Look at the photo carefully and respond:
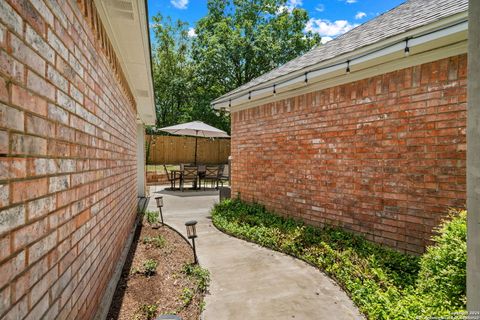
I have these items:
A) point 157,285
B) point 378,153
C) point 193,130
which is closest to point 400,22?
point 378,153

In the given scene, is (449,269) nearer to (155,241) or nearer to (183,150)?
(155,241)

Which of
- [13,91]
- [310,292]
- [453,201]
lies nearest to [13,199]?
[13,91]

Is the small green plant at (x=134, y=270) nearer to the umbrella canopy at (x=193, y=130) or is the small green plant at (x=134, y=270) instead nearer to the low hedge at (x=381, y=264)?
the low hedge at (x=381, y=264)

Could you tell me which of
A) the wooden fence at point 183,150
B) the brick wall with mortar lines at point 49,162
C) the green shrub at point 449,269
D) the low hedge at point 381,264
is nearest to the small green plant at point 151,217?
the low hedge at point 381,264

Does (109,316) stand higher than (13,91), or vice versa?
(13,91)

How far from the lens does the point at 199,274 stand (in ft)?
11.6

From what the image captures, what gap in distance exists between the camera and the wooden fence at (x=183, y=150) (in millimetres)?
18219

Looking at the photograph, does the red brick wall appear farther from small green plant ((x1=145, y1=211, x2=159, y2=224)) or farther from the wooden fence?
the wooden fence

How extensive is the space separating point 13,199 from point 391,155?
413 cm

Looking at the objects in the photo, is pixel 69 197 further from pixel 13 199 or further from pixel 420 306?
pixel 420 306

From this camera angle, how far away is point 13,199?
1.07m

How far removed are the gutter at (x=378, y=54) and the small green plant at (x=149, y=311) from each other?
4.01 metres

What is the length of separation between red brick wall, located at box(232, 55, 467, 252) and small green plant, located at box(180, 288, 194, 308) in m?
2.71

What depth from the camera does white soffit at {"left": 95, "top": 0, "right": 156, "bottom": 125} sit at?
2783 millimetres
